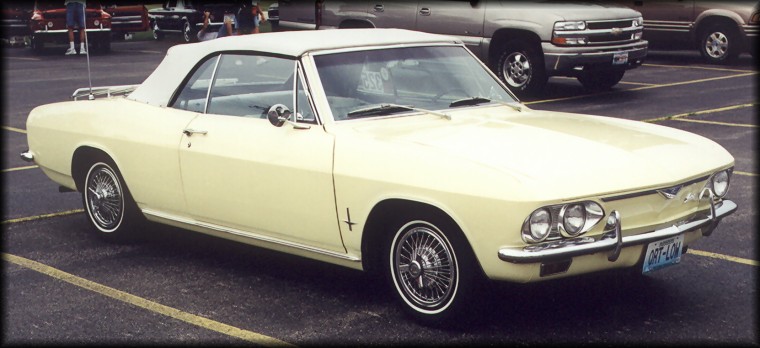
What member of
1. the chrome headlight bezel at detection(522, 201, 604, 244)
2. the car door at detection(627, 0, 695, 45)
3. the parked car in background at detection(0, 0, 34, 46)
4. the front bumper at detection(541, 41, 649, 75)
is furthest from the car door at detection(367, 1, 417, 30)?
the parked car in background at detection(0, 0, 34, 46)

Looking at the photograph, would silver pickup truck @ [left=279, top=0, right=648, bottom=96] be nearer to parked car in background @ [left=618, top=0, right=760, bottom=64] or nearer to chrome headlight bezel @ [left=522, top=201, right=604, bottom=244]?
parked car in background @ [left=618, top=0, right=760, bottom=64]

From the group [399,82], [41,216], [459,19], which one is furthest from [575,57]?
[399,82]

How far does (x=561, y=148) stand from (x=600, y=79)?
438 inches

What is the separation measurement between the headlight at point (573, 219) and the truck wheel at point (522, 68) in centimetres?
1039

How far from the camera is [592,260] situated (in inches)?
199

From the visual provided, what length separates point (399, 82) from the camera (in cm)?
621

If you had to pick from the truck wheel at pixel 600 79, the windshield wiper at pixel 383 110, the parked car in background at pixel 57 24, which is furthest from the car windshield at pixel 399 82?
the parked car in background at pixel 57 24

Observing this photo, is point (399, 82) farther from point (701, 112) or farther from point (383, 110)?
point (701, 112)

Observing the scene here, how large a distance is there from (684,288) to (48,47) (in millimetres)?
24383

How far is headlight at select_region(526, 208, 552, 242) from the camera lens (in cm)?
491

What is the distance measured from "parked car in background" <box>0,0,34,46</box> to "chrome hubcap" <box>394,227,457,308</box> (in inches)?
902

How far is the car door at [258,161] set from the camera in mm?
5750

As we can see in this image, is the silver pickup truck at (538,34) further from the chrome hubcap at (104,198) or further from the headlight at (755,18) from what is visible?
the chrome hubcap at (104,198)

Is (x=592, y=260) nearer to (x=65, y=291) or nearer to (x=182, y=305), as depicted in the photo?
(x=182, y=305)
